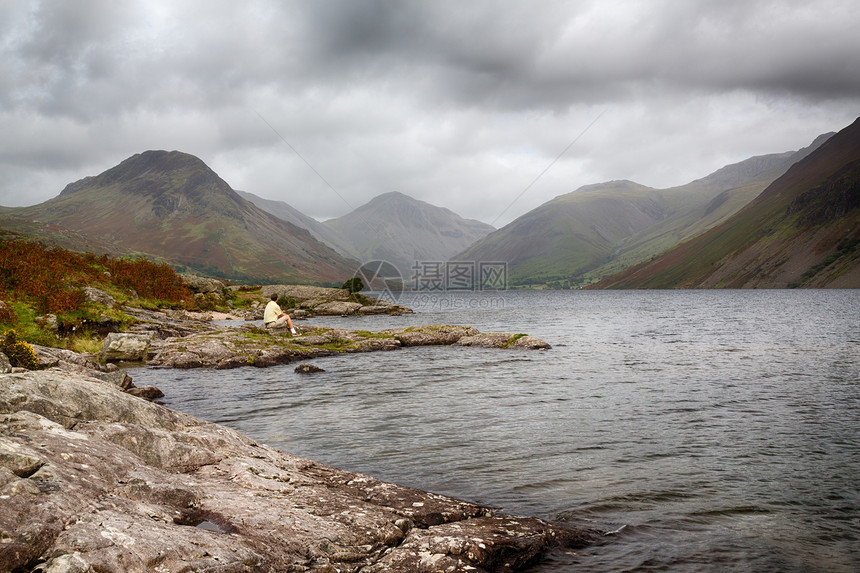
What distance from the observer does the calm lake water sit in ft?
36.0

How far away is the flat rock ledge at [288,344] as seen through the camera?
1395 inches

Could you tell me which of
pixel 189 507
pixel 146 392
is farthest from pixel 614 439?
pixel 146 392

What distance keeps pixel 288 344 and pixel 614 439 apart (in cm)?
3037

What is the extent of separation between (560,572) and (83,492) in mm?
8184

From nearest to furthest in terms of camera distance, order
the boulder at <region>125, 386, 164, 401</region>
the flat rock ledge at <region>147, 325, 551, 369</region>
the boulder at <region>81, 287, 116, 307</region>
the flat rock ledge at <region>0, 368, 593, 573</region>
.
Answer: the flat rock ledge at <region>0, 368, 593, 573</region>
the boulder at <region>125, 386, 164, 401</region>
the flat rock ledge at <region>147, 325, 551, 369</region>
the boulder at <region>81, 287, 116, 307</region>

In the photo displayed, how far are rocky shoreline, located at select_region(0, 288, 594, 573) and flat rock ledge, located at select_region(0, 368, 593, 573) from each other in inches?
0.9

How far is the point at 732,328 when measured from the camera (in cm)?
6688

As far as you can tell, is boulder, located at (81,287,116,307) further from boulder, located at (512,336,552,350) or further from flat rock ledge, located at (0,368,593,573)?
boulder, located at (512,336,552,350)

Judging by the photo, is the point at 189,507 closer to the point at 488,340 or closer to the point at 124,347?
the point at 124,347

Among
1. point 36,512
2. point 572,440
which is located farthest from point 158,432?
point 572,440

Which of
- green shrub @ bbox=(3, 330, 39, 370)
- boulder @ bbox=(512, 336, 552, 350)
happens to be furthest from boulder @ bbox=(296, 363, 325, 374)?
boulder @ bbox=(512, 336, 552, 350)

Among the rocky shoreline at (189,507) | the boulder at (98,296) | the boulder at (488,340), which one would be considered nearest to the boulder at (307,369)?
the boulder at (488,340)

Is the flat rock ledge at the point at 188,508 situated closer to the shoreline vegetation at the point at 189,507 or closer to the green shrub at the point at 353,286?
the shoreline vegetation at the point at 189,507

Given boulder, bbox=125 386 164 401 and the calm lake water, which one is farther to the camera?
boulder, bbox=125 386 164 401
